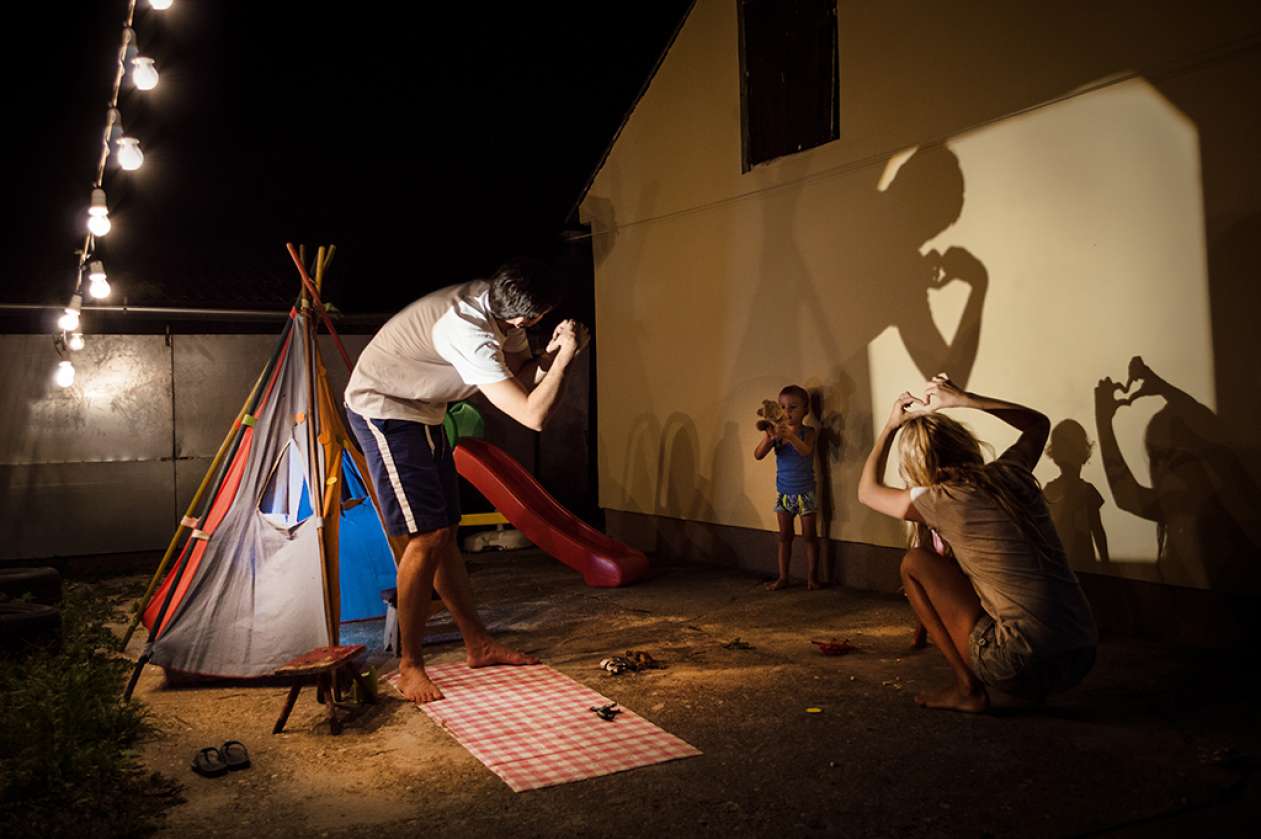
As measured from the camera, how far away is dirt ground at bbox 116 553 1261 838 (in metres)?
3.14

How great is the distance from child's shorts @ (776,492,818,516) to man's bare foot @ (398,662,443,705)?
129 inches

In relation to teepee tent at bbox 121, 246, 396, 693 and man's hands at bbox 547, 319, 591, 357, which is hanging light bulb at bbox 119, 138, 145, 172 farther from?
man's hands at bbox 547, 319, 591, 357

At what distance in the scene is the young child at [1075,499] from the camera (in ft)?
18.0

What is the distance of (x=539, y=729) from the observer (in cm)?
412

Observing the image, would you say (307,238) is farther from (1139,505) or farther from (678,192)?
(1139,505)

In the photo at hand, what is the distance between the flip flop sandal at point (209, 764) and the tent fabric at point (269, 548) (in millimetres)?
1058

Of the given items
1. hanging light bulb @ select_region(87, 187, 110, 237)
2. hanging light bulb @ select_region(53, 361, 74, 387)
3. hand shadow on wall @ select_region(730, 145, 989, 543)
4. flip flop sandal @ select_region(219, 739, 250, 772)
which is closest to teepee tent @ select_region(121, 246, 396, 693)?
flip flop sandal @ select_region(219, 739, 250, 772)

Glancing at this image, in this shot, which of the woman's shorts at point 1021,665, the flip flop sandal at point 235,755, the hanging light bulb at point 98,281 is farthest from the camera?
the hanging light bulb at point 98,281

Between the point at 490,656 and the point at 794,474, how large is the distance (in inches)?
114

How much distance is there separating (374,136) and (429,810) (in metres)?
14.0

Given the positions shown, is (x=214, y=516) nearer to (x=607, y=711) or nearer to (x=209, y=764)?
(x=209, y=764)

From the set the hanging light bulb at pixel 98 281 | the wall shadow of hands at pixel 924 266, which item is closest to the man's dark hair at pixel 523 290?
the wall shadow of hands at pixel 924 266

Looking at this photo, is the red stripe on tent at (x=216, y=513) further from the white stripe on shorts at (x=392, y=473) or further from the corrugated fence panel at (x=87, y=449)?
the corrugated fence panel at (x=87, y=449)

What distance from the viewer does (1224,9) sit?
15.9 feet
